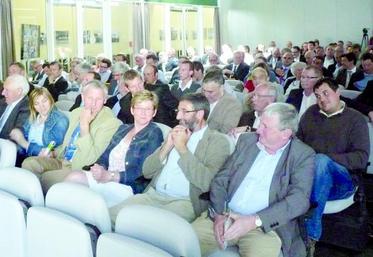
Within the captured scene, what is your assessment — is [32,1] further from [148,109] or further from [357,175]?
[357,175]

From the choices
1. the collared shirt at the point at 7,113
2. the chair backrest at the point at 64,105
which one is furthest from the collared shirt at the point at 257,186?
the chair backrest at the point at 64,105

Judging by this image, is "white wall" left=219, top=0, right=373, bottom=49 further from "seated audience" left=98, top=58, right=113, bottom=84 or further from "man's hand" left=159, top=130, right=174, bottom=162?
"man's hand" left=159, top=130, right=174, bottom=162

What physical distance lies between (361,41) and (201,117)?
45.3ft

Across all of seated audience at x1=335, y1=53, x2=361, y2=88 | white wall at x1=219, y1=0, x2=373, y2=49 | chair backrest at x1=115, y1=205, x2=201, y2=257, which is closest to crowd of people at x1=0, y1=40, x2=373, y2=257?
Answer: chair backrest at x1=115, y1=205, x2=201, y2=257

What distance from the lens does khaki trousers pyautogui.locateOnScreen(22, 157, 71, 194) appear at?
4102 mm

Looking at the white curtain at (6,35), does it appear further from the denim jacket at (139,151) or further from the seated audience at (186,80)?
the denim jacket at (139,151)

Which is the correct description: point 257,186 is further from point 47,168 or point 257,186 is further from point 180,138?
point 47,168

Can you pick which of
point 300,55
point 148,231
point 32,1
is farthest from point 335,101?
point 300,55

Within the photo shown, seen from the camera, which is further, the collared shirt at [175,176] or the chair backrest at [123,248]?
the collared shirt at [175,176]

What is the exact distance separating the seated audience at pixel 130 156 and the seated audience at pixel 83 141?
0.46 ft

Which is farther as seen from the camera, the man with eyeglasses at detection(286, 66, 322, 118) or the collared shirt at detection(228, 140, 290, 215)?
the man with eyeglasses at detection(286, 66, 322, 118)

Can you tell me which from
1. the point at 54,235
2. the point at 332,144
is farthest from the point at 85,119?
the point at 332,144

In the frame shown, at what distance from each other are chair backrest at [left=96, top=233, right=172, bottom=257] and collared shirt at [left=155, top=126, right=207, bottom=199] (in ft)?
4.11

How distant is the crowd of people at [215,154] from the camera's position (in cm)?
294
